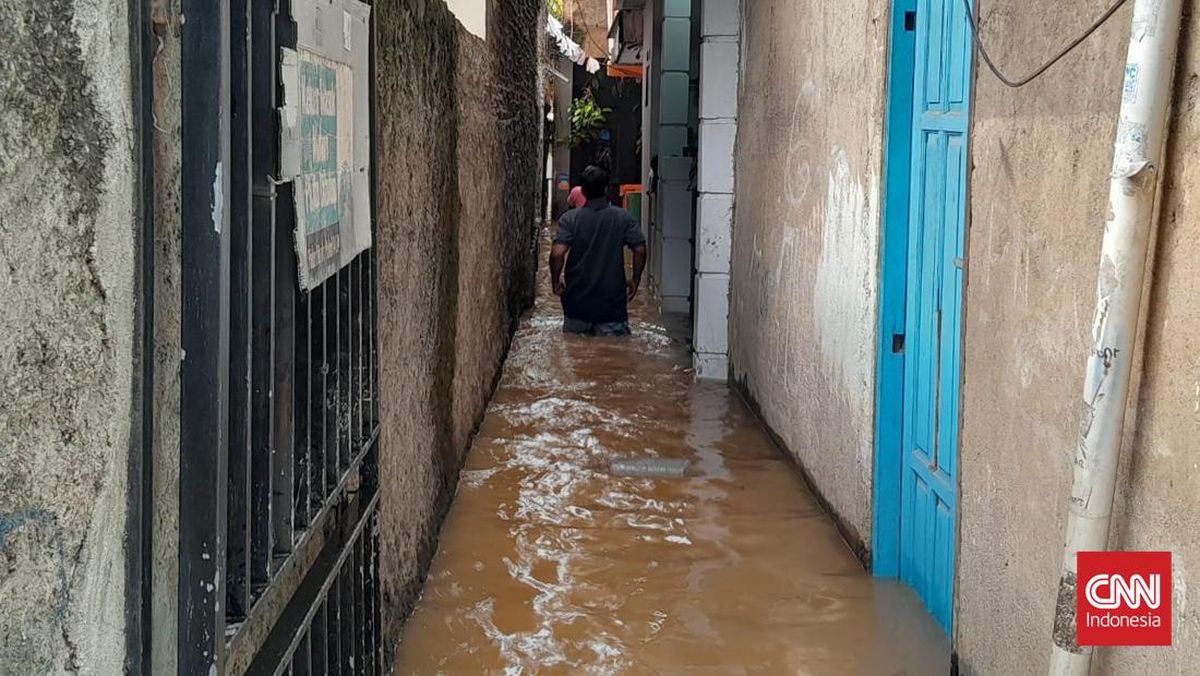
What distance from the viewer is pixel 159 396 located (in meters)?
1.72

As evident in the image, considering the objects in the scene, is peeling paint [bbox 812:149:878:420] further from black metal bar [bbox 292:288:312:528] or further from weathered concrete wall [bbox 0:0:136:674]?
weathered concrete wall [bbox 0:0:136:674]

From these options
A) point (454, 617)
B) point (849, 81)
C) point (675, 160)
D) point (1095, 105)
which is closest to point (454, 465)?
point (454, 617)

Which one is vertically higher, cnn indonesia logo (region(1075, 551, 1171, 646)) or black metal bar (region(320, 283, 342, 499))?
black metal bar (region(320, 283, 342, 499))

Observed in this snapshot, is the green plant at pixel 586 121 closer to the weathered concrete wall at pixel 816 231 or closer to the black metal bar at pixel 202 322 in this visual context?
the weathered concrete wall at pixel 816 231

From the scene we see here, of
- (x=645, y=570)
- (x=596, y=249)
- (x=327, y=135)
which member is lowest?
(x=645, y=570)

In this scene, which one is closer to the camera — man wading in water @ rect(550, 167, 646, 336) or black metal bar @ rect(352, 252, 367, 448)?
black metal bar @ rect(352, 252, 367, 448)

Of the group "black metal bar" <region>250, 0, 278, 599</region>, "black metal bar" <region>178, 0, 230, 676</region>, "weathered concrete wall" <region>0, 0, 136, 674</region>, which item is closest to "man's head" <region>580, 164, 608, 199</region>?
"black metal bar" <region>250, 0, 278, 599</region>

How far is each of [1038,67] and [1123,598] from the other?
4.43 ft

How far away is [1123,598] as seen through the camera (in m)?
2.44

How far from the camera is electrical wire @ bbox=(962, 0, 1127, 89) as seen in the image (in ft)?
8.61

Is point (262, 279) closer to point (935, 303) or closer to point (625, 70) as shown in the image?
point (935, 303)

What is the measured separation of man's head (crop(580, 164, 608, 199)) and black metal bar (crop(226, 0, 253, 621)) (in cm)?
878

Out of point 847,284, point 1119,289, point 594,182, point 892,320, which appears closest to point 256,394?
point 1119,289

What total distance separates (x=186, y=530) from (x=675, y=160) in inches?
451
